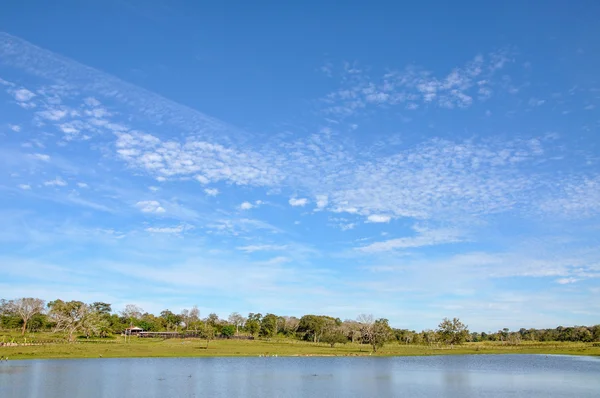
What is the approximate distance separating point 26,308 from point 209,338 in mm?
71966

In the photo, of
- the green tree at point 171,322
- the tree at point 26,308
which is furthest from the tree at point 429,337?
the tree at point 26,308

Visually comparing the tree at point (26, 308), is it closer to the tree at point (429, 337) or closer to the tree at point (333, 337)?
the tree at point (333, 337)

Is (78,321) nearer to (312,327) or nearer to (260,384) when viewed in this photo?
(312,327)

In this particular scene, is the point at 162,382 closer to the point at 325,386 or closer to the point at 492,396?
the point at 325,386

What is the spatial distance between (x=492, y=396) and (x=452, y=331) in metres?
106

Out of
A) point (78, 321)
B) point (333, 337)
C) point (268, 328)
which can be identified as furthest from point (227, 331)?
point (78, 321)

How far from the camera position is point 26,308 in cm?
14912

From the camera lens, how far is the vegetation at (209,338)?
311ft

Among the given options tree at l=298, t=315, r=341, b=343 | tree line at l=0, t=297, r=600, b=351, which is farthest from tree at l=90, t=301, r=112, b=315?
tree at l=298, t=315, r=341, b=343

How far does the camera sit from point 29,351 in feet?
266

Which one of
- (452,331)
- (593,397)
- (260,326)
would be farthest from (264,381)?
(260,326)

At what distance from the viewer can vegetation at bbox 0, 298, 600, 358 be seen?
94938 millimetres

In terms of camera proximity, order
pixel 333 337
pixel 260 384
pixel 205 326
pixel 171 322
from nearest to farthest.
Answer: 1. pixel 260 384
2. pixel 205 326
3. pixel 333 337
4. pixel 171 322

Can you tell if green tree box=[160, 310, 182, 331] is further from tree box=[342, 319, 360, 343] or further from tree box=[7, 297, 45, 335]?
tree box=[342, 319, 360, 343]
